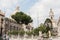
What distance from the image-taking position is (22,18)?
6406cm

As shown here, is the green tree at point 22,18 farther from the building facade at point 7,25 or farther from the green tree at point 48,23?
the green tree at point 48,23

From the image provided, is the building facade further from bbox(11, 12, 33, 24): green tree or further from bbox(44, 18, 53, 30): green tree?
bbox(44, 18, 53, 30): green tree

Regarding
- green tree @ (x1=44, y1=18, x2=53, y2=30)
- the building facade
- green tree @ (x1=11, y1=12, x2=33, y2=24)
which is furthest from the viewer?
green tree @ (x1=11, y1=12, x2=33, y2=24)

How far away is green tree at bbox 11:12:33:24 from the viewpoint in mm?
63312

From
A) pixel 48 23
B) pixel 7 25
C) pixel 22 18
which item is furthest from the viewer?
pixel 22 18

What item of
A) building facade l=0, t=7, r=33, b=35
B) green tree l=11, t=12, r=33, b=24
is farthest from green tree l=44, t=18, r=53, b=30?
green tree l=11, t=12, r=33, b=24

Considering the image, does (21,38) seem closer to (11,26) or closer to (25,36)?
(25,36)

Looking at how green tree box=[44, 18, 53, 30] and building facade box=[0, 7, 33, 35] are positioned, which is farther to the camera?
green tree box=[44, 18, 53, 30]

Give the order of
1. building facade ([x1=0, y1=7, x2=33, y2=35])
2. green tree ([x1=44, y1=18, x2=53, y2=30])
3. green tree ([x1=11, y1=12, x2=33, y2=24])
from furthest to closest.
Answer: green tree ([x1=11, y1=12, x2=33, y2=24]) → green tree ([x1=44, y1=18, x2=53, y2=30]) → building facade ([x1=0, y1=7, x2=33, y2=35])

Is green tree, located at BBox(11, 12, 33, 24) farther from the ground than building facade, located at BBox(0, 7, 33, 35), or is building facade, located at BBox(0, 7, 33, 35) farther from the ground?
green tree, located at BBox(11, 12, 33, 24)

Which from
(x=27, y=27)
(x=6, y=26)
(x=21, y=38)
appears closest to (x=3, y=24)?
(x=6, y=26)

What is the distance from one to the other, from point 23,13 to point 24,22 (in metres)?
3.23

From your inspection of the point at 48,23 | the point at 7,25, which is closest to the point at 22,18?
the point at 7,25

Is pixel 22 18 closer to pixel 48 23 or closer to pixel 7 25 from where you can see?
pixel 7 25
